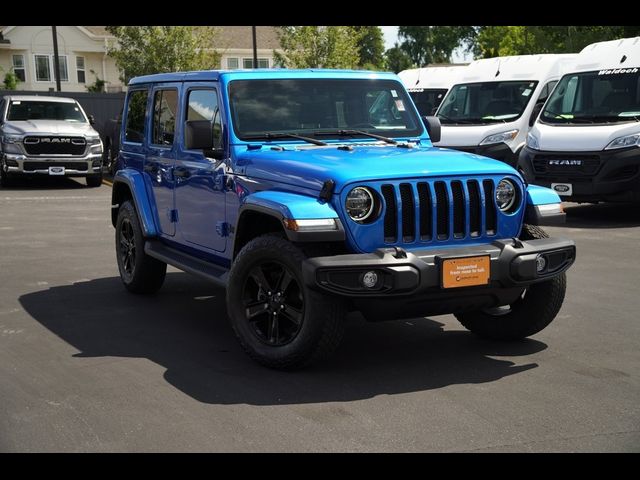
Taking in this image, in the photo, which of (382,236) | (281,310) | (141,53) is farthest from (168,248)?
(141,53)

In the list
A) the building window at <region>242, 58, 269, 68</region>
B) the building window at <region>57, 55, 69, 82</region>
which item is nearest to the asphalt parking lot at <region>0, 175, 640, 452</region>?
the building window at <region>57, 55, 69, 82</region>

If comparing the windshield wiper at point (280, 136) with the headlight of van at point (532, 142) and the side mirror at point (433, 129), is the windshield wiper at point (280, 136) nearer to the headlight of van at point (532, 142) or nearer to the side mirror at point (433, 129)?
the side mirror at point (433, 129)

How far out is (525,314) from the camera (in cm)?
657

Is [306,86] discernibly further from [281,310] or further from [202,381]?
[202,381]

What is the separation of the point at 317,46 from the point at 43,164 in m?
27.7

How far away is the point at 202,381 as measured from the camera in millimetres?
5895

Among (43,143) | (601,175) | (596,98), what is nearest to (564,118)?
(596,98)

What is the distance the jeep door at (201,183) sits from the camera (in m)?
6.99

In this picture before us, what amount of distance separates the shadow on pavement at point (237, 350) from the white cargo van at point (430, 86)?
13482 millimetres

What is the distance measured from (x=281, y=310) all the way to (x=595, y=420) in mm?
2038

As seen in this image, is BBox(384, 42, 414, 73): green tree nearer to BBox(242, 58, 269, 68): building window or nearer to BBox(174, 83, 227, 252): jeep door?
BBox(242, 58, 269, 68): building window

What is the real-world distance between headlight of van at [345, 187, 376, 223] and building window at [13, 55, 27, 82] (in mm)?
55126

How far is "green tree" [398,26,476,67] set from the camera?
84938 mm
